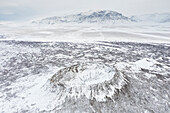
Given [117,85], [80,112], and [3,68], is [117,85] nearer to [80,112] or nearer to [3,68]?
[80,112]

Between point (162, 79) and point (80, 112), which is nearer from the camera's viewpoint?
point (80, 112)

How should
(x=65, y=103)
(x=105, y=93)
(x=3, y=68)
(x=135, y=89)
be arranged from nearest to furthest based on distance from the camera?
(x=65, y=103) → (x=105, y=93) → (x=135, y=89) → (x=3, y=68)

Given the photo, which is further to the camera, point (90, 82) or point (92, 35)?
point (92, 35)

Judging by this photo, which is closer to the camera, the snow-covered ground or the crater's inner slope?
the crater's inner slope

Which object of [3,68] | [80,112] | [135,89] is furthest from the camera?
[3,68]

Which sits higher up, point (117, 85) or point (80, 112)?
point (117, 85)

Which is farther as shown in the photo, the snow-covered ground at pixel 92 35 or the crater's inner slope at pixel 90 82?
the snow-covered ground at pixel 92 35

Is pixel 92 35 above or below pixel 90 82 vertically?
above

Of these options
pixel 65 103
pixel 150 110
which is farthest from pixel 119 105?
pixel 65 103

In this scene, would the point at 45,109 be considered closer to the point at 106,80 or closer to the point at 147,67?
the point at 106,80
